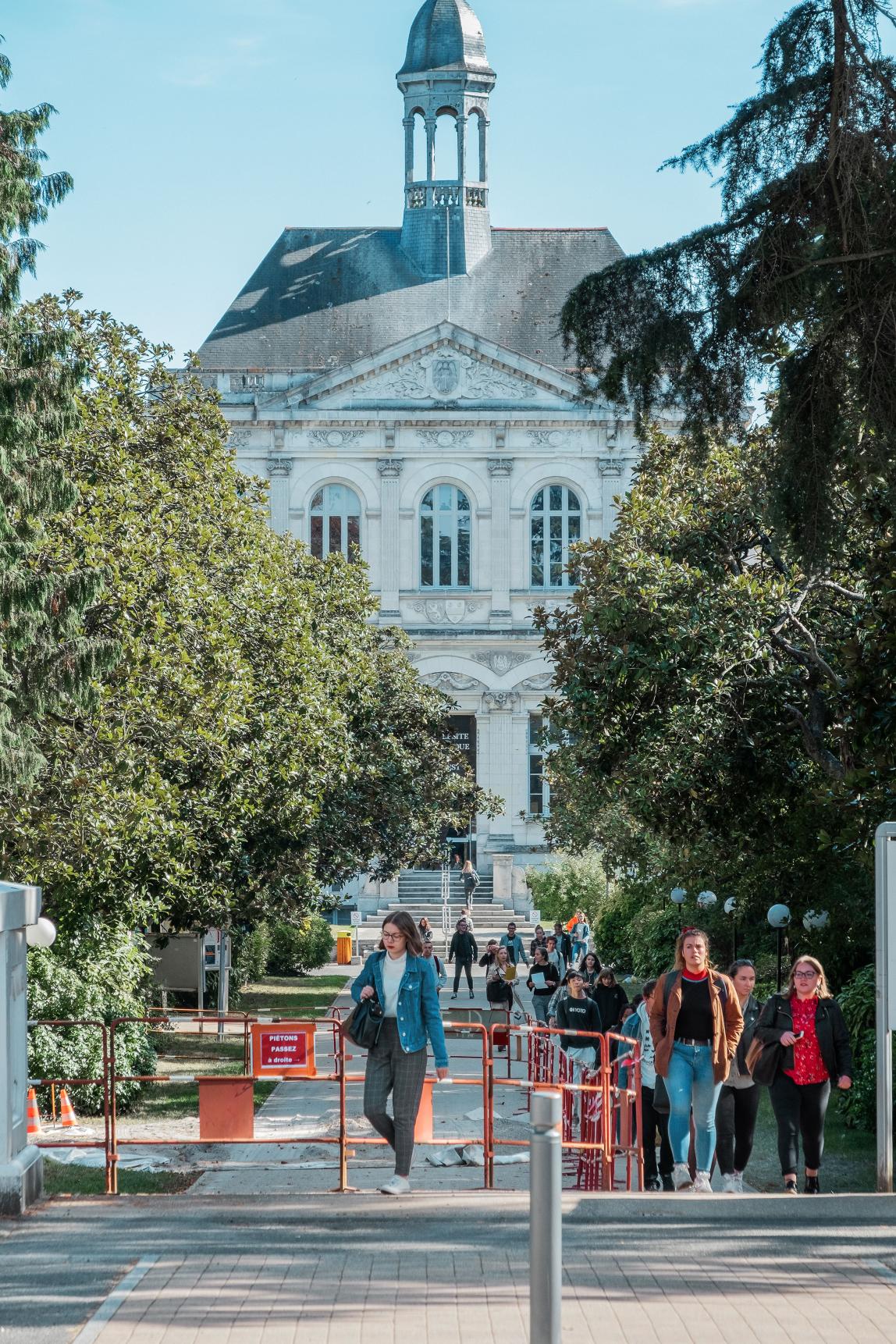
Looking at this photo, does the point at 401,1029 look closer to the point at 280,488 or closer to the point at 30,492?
the point at 30,492

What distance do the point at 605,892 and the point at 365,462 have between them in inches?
790

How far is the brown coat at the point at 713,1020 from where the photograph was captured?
10.3 meters

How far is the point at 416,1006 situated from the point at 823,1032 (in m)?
2.53

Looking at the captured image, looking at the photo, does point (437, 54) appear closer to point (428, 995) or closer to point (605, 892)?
point (605, 892)

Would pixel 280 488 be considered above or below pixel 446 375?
below

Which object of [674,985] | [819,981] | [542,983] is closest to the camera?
[674,985]

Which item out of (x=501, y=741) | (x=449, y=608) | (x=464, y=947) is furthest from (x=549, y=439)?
(x=464, y=947)

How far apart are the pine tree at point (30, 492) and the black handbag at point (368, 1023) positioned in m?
7.69

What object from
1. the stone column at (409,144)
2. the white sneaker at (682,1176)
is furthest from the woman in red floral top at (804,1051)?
the stone column at (409,144)

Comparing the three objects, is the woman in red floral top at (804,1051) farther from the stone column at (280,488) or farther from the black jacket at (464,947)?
the stone column at (280,488)

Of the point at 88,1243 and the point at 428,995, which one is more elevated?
the point at 428,995

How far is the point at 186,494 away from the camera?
2094 cm

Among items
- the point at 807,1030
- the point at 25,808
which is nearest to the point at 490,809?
the point at 25,808

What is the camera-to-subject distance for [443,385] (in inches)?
2200
